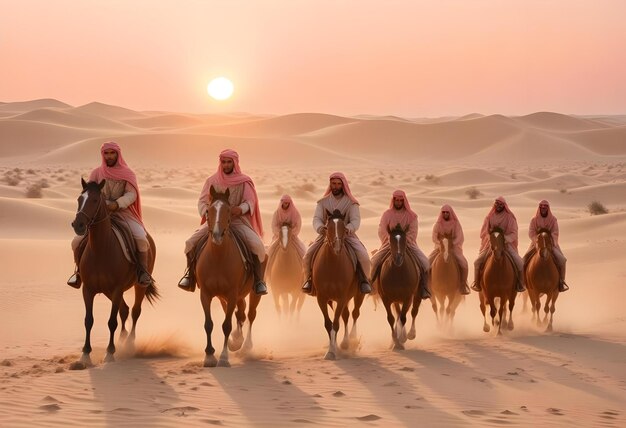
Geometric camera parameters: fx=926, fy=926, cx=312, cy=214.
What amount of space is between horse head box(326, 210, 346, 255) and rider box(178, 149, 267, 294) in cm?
97

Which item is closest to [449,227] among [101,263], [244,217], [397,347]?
[397,347]

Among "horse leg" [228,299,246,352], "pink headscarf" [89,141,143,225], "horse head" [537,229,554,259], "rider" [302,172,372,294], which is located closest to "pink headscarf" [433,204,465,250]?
"horse head" [537,229,554,259]

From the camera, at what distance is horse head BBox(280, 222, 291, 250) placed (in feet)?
60.1

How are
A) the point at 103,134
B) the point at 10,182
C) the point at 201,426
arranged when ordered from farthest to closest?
1. the point at 103,134
2. the point at 10,182
3. the point at 201,426

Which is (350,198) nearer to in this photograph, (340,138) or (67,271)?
(67,271)

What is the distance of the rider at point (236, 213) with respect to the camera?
41.7 feet

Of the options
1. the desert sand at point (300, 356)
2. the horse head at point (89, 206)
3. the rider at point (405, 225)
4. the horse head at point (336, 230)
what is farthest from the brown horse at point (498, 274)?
the horse head at point (89, 206)

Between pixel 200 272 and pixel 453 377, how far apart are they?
3.58m

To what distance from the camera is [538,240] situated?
17.2 metres

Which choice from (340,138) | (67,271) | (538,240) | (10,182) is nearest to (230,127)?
(340,138)

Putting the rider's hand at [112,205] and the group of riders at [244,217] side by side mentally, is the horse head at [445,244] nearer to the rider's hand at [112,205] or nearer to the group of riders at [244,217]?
the group of riders at [244,217]

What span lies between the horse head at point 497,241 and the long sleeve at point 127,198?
6315 mm

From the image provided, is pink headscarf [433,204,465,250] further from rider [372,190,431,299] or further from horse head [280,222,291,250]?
horse head [280,222,291,250]

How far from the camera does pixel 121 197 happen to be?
12.8 metres
